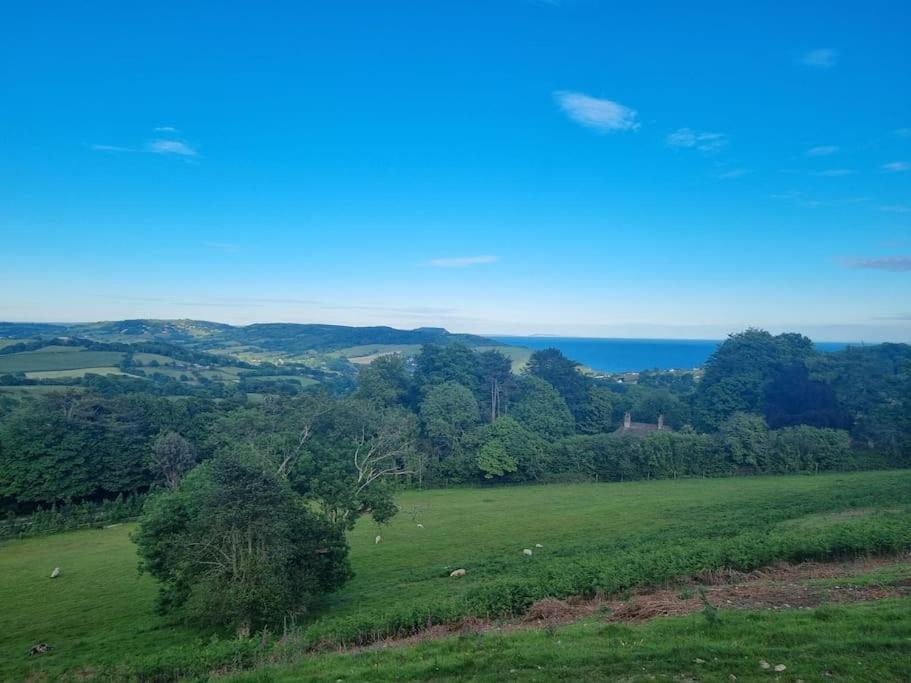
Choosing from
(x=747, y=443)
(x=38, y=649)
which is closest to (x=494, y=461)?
(x=747, y=443)

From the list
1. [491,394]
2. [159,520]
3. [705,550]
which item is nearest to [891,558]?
[705,550]

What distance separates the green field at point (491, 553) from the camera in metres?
16.4

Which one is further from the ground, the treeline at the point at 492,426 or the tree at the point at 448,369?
the tree at the point at 448,369

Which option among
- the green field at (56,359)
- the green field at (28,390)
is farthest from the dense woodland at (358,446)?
the green field at (56,359)

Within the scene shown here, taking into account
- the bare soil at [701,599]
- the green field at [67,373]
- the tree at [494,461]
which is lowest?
the tree at [494,461]

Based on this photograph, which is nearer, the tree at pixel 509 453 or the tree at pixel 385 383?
the tree at pixel 509 453

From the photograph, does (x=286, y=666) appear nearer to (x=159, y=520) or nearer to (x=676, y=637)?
(x=676, y=637)

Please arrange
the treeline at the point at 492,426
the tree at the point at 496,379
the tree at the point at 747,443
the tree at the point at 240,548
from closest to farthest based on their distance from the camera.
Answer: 1. the tree at the point at 240,548
2. the treeline at the point at 492,426
3. the tree at the point at 747,443
4. the tree at the point at 496,379

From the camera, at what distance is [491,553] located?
86.7ft

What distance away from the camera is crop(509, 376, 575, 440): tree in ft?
214

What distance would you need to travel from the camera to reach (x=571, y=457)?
54.0 metres

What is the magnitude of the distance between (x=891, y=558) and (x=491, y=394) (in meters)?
62.1

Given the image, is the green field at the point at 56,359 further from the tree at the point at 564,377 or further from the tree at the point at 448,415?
the tree at the point at 564,377

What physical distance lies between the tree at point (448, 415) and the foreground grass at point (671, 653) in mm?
44657
